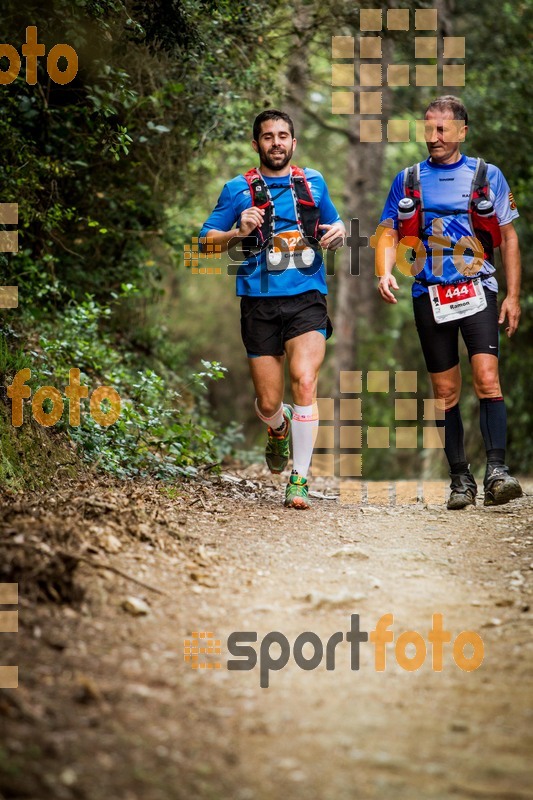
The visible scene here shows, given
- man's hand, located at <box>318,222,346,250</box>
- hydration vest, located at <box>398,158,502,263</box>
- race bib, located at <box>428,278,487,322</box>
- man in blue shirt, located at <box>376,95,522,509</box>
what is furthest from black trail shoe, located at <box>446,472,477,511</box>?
man's hand, located at <box>318,222,346,250</box>

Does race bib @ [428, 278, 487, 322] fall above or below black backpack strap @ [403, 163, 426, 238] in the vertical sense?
below

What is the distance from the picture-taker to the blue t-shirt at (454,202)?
6.01 m

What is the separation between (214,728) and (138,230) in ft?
23.0

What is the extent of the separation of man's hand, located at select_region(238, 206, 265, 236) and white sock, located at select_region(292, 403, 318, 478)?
121 cm

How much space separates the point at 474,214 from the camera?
237 inches

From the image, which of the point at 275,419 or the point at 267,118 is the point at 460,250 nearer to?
the point at 267,118

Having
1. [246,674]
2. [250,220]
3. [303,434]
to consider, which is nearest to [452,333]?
[303,434]

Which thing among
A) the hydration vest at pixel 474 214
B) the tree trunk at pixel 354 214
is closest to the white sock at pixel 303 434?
the hydration vest at pixel 474 214

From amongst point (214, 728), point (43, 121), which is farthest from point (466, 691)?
point (43, 121)

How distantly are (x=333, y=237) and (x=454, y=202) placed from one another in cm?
84

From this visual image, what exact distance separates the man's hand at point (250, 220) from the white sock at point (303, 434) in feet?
3.98

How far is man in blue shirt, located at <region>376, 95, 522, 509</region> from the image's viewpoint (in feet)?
19.7

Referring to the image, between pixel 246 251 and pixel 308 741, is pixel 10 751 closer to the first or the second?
pixel 308 741

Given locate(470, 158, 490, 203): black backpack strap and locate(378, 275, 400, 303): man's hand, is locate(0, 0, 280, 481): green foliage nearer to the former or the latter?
locate(378, 275, 400, 303): man's hand
